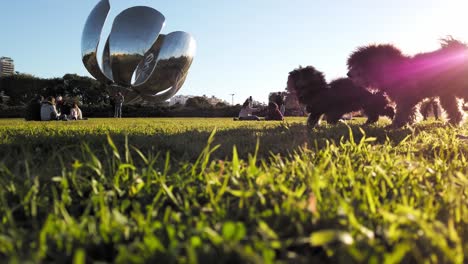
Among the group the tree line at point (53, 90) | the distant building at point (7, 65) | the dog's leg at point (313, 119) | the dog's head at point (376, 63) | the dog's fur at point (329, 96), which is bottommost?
the dog's leg at point (313, 119)

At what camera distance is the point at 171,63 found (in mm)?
26141

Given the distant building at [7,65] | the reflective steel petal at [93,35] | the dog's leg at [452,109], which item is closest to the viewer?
the dog's leg at [452,109]

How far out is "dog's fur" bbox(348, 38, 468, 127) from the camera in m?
5.42

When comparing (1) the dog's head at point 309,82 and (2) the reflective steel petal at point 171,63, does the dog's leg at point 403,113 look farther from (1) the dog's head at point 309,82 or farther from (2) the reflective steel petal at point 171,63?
(2) the reflective steel petal at point 171,63

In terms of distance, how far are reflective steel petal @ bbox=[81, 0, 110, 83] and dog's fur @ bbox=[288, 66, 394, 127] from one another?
66.8 ft

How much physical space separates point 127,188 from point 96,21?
84.1 ft

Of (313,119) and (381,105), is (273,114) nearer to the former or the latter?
(381,105)

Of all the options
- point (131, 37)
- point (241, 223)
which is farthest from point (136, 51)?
point (241, 223)

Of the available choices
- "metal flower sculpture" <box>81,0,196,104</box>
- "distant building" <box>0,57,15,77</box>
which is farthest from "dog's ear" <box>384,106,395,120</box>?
"distant building" <box>0,57,15,77</box>

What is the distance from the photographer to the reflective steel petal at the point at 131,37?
81.1ft

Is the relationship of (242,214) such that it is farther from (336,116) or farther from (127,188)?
(336,116)

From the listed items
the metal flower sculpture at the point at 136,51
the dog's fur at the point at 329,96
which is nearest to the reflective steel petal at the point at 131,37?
the metal flower sculpture at the point at 136,51

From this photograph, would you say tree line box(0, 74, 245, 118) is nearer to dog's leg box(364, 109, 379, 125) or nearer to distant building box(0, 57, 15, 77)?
dog's leg box(364, 109, 379, 125)

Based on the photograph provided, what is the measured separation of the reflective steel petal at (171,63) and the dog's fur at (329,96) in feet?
66.9
